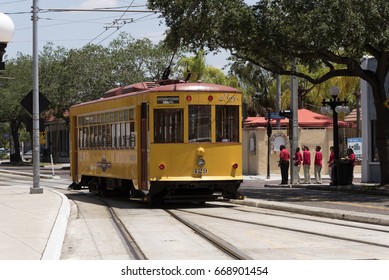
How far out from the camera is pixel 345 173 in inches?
1305

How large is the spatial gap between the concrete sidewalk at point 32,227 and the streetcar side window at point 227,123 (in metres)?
4.45

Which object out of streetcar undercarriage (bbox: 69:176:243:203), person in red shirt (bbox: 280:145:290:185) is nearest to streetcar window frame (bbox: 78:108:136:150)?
streetcar undercarriage (bbox: 69:176:243:203)

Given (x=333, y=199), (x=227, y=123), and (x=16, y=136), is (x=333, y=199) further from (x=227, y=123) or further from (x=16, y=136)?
(x=16, y=136)

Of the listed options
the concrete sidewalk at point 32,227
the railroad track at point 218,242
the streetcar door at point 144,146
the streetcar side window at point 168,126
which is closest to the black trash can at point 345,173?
the concrete sidewalk at point 32,227

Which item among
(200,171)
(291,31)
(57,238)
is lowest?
(57,238)

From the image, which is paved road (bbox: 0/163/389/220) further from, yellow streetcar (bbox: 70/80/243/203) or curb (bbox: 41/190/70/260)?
curb (bbox: 41/190/70/260)

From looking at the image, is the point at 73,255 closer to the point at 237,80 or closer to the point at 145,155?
the point at 145,155

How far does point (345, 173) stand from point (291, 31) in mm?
8266

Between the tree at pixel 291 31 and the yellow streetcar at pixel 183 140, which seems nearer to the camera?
the yellow streetcar at pixel 183 140

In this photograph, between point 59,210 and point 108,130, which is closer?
point 59,210

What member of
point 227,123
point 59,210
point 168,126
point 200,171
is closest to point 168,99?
point 168,126

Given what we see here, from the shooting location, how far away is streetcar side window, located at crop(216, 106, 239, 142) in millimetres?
21984

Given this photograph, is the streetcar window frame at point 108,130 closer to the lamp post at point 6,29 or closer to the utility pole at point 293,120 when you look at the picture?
the lamp post at point 6,29

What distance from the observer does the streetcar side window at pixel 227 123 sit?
2198 centimetres
